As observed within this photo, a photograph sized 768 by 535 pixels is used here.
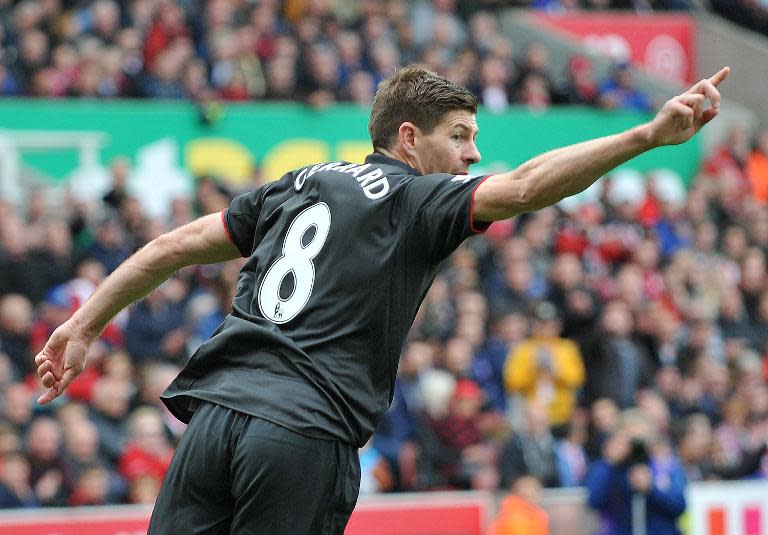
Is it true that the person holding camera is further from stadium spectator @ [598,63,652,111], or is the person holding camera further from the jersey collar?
stadium spectator @ [598,63,652,111]

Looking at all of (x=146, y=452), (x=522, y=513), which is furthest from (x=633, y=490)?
(x=146, y=452)

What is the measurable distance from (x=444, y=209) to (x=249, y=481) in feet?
3.09

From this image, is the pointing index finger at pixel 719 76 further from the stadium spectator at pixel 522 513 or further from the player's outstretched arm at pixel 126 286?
the stadium spectator at pixel 522 513

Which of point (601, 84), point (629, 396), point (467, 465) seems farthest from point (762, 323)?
point (467, 465)

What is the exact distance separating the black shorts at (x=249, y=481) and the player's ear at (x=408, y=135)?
0.93 m

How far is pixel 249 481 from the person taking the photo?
4.12 meters

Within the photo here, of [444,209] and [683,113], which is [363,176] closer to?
[444,209]

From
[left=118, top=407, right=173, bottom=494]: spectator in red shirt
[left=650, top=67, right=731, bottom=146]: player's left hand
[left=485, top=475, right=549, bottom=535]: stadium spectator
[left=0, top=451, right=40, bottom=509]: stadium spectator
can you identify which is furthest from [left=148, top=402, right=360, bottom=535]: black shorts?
[left=485, top=475, right=549, bottom=535]: stadium spectator

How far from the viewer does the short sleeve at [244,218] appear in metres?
4.71

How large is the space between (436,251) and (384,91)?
0.60 meters

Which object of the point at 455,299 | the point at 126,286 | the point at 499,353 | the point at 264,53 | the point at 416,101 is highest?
the point at 416,101

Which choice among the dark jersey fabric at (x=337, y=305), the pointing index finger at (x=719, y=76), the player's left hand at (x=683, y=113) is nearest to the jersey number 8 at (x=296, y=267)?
the dark jersey fabric at (x=337, y=305)

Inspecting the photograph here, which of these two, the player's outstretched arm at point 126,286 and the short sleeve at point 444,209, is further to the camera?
the player's outstretched arm at point 126,286

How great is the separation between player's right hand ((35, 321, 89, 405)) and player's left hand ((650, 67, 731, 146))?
6.75 feet
